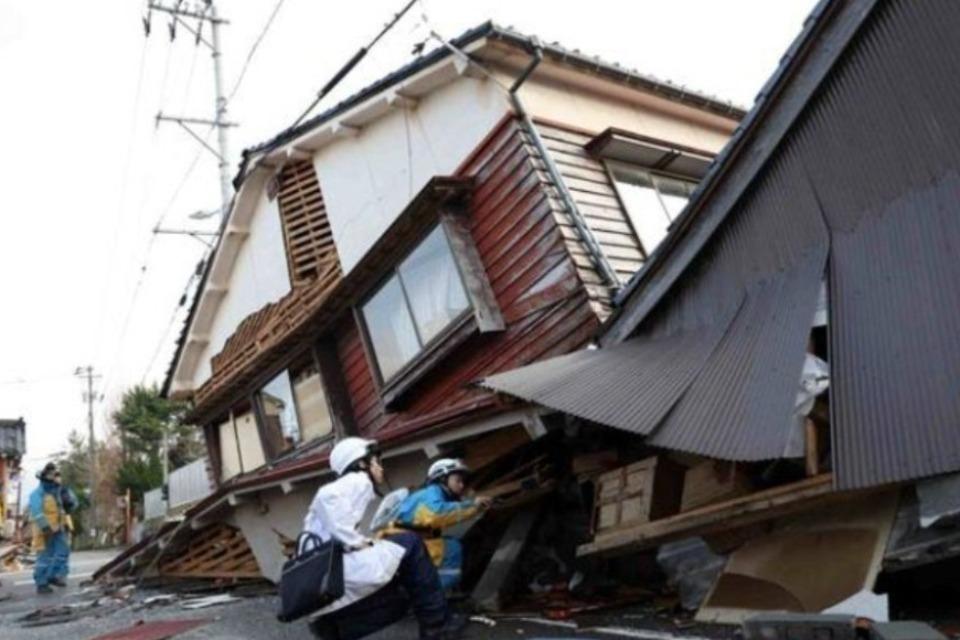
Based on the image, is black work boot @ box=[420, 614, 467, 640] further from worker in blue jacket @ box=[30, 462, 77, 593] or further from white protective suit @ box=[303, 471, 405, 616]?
worker in blue jacket @ box=[30, 462, 77, 593]

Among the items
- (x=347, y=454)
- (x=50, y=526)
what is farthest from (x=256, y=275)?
→ (x=347, y=454)

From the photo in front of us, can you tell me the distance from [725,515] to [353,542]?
243 centimetres

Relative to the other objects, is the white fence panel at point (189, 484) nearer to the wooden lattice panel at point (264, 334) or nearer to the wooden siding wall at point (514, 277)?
the wooden lattice panel at point (264, 334)

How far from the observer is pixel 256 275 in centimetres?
1336

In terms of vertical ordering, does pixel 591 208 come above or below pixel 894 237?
above

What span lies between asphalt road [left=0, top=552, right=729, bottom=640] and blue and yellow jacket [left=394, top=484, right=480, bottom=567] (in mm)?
889

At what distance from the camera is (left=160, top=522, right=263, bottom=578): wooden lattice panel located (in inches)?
→ 496

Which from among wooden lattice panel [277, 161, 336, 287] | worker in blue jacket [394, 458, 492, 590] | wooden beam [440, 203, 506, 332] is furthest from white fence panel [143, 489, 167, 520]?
worker in blue jacket [394, 458, 492, 590]

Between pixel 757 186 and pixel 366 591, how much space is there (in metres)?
4.00

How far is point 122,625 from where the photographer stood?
9.02 metres

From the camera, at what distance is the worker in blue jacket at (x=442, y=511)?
20.3ft

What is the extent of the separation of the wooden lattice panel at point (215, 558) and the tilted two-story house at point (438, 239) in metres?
0.28

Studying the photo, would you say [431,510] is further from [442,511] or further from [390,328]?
[390,328]

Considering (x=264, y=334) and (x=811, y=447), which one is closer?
(x=811, y=447)
